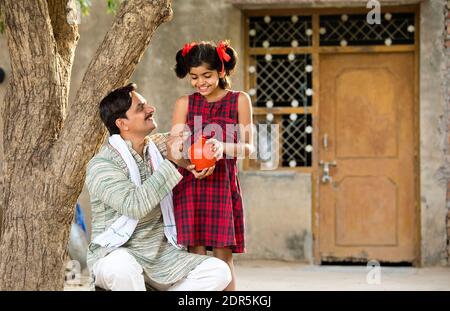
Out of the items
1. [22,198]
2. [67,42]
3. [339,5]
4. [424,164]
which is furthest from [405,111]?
[22,198]

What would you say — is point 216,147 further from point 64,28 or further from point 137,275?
point 64,28

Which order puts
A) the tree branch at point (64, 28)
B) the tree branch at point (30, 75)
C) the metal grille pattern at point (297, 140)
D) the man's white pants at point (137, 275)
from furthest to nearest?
the metal grille pattern at point (297, 140)
the tree branch at point (64, 28)
the tree branch at point (30, 75)
the man's white pants at point (137, 275)

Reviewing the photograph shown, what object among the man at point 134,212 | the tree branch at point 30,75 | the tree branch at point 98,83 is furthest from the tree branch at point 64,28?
the man at point 134,212

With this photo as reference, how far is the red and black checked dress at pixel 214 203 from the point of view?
5.12 m

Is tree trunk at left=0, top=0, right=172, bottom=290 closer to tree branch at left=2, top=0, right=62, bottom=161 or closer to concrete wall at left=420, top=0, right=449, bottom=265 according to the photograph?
tree branch at left=2, top=0, right=62, bottom=161

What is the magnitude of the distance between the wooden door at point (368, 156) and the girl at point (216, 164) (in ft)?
18.1

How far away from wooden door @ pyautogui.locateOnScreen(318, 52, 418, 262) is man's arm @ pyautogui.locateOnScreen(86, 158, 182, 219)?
6.16 m

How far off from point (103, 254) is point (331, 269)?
234 inches

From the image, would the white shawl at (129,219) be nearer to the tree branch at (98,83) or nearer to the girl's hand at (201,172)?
the girl's hand at (201,172)

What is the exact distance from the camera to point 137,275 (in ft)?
15.4

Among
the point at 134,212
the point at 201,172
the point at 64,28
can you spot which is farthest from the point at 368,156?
the point at 134,212

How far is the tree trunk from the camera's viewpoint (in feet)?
18.1

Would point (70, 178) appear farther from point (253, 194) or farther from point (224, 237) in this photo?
point (253, 194)

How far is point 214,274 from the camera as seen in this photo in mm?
4816
